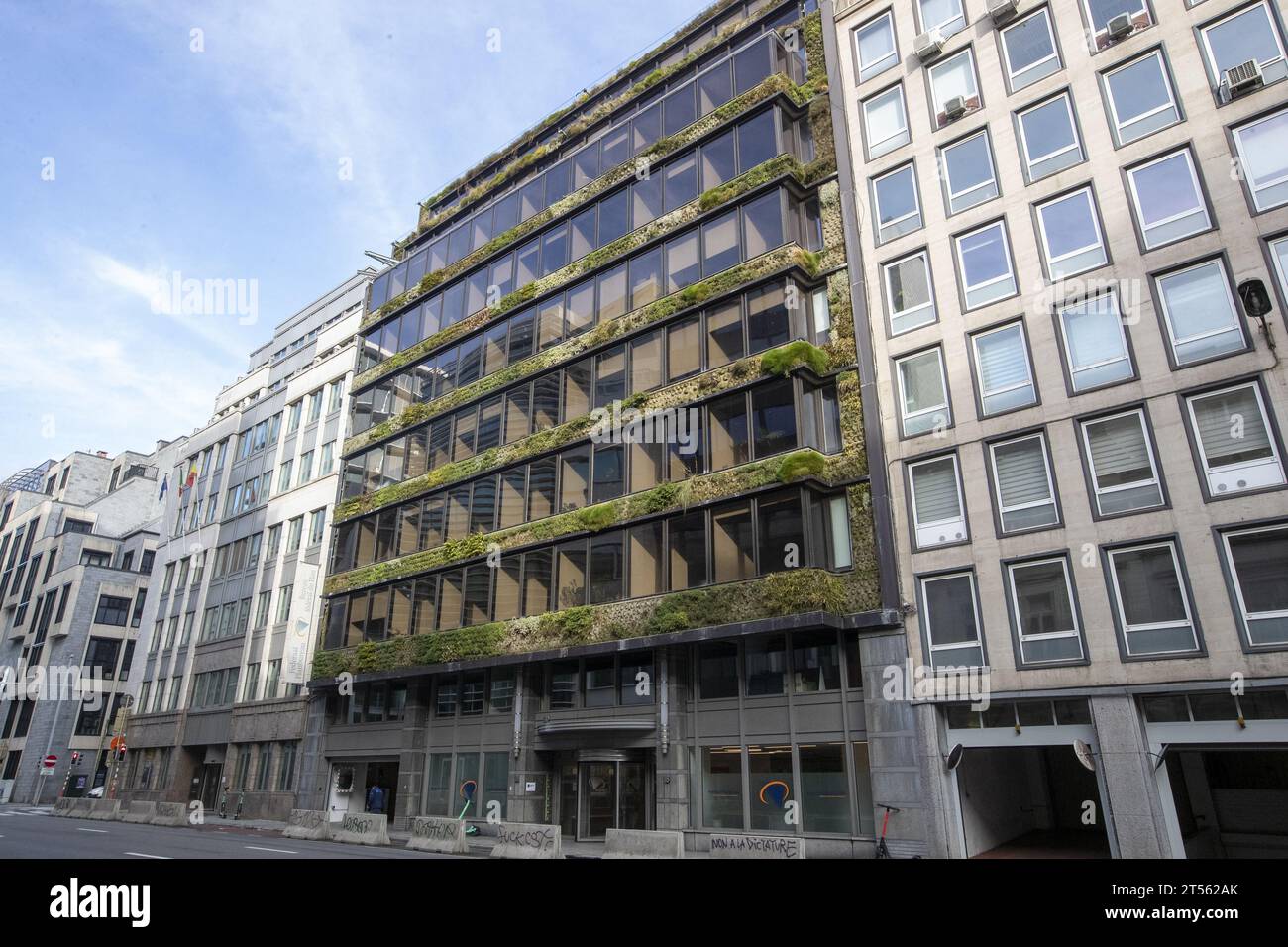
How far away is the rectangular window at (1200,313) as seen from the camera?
19.2 meters

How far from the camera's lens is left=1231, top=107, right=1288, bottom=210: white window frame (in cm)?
1923

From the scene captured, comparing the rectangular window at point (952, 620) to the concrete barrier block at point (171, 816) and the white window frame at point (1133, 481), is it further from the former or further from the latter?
the concrete barrier block at point (171, 816)

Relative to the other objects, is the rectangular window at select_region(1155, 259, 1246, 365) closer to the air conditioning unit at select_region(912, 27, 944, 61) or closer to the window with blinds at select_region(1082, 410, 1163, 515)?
the window with blinds at select_region(1082, 410, 1163, 515)

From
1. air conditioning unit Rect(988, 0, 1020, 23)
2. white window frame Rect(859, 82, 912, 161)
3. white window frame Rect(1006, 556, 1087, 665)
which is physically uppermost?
air conditioning unit Rect(988, 0, 1020, 23)

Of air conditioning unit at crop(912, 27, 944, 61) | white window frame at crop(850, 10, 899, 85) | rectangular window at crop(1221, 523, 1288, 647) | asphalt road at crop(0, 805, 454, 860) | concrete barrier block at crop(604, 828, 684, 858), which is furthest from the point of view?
white window frame at crop(850, 10, 899, 85)

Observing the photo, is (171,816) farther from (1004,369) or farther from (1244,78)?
(1244,78)

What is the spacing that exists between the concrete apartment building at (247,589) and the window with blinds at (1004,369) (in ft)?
110

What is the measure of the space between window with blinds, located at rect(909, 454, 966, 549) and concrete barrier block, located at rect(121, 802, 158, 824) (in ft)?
120

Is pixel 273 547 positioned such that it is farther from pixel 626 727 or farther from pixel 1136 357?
pixel 1136 357

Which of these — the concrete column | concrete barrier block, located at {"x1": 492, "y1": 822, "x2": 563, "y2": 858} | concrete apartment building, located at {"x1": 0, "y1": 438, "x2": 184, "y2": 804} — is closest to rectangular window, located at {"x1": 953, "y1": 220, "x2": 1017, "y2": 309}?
the concrete column

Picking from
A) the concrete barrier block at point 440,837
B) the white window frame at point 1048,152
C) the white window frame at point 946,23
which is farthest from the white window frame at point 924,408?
the concrete barrier block at point 440,837

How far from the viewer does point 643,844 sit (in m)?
19.5

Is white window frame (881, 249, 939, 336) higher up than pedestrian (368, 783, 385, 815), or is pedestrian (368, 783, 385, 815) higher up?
white window frame (881, 249, 939, 336)
